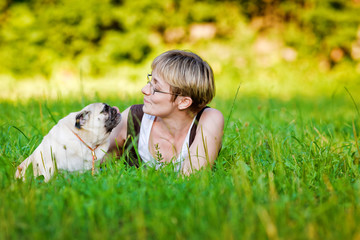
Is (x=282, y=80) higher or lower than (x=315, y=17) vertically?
lower

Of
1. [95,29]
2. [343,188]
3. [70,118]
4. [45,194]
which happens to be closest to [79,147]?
[70,118]

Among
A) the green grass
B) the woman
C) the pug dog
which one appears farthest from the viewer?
the woman

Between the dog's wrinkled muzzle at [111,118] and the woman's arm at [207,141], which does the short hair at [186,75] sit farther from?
the dog's wrinkled muzzle at [111,118]

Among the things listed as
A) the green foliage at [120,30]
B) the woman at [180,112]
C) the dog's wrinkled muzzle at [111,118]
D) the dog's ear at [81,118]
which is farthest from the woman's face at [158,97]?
the green foliage at [120,30]

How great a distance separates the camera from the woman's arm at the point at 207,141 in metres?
2.33

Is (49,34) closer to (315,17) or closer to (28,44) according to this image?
(28,44)

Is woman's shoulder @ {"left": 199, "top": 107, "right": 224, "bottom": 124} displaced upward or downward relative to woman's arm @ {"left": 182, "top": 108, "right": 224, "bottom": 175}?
upward

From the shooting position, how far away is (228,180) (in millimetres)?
1906

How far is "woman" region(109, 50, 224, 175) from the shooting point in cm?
243

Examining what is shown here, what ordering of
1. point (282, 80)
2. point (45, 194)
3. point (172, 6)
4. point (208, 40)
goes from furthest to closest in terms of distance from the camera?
point (172, 6) < point (208, 40) < point (282, 80) < point (45, 194)

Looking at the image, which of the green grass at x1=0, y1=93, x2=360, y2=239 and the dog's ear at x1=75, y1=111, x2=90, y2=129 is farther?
the dog's ear at x1=75, y1=111, x2=90, y2=129

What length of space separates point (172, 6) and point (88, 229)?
1010 centimetres

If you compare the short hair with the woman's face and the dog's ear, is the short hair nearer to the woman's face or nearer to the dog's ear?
the woman's face

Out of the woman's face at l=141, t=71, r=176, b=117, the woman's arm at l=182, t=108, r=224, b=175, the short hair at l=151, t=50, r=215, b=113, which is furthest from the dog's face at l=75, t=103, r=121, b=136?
the woman's arm at l=182, t=108, r=224, b=175
